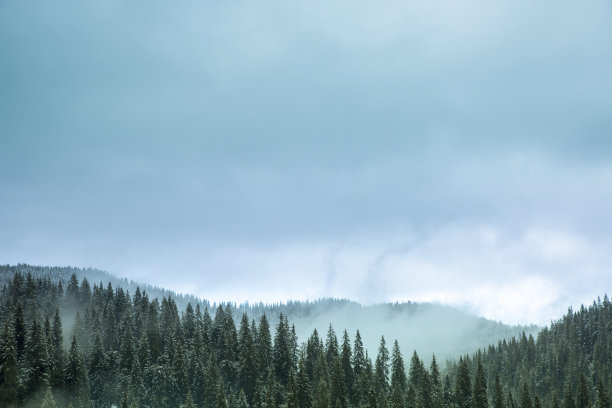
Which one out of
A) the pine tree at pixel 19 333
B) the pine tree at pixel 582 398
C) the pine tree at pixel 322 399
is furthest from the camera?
the pine tree at pixel 582 398

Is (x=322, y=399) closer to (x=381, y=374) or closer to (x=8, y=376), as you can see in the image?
(x=381, y=374)

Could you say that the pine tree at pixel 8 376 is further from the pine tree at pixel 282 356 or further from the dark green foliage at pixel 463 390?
the dark green foliage at pixel 463 390

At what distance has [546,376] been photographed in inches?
7456

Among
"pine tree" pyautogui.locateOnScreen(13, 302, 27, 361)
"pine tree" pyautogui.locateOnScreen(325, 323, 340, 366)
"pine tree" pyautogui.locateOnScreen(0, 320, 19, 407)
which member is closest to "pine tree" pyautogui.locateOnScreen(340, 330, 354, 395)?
"pine tree" pyautogui.locateOnScreen(325, 323, 340, 366)

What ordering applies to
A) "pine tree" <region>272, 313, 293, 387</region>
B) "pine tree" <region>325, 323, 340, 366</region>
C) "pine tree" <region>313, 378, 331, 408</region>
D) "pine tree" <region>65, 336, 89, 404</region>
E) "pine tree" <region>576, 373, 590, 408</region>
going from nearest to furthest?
1. "pine tree" <region>313, 378, 331, 408</region>
2. "pine tree" <region>65, 336, 89, 404</region>
3. "pine tree" <region>272, 313, 293, 387</region>
4. "pine tree" <region>325, 323, 340, 366</region>
5. "pine tree" <region>576, 373, 590, 408</region>

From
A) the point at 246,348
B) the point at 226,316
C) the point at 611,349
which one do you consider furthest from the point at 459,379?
the point at 611,349

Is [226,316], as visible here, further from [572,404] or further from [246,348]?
[572,404]

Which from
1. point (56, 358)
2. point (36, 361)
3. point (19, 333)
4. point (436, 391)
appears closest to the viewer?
point (36, 361)

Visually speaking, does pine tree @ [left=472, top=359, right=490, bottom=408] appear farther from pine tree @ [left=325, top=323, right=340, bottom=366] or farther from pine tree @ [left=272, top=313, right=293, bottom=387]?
pine tree @ [left=272, top=313, right=293, bottom=387]

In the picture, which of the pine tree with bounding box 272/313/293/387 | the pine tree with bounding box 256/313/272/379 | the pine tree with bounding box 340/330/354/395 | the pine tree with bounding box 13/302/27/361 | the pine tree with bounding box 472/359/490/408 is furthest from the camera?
the pine tree with bounding box 272/313/293/387

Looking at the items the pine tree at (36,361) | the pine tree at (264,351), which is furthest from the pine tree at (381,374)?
the pine tree at (36,361)

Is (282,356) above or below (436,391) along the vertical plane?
above

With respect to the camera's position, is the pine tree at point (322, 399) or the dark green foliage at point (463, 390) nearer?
the pine tree at point (322, 399)

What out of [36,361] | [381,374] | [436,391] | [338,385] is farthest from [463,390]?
[36,361]
